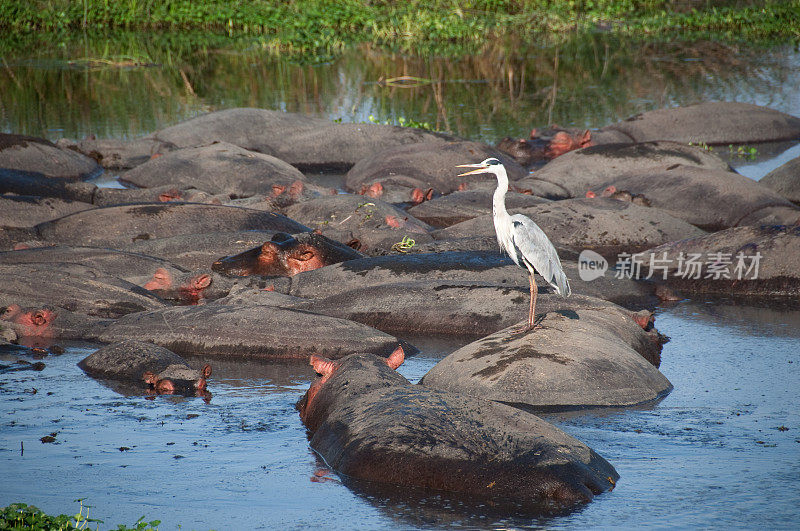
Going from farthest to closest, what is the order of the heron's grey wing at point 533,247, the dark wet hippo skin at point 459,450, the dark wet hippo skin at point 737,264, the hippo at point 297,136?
1. the hippo at point 297,136
2. the dark wet hippo skin at point 737,264
3. the heron's grey wing at point 533,247
4. the dark wet hippo skin at point 459,450

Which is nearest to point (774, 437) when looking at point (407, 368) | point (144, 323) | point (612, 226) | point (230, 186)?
point (407, 368)

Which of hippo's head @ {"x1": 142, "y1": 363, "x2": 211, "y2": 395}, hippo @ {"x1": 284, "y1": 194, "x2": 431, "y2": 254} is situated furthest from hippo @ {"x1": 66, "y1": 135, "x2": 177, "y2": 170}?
hippo's head @ {"x1": 142, "y1": 363, "x2": 211, "y2": 395}

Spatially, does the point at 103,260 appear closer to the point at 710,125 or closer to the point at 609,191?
the point at 609,191

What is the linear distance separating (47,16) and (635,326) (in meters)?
34.5

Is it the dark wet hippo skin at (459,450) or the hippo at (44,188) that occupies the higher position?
the dark wet hippo skin at (459,450)

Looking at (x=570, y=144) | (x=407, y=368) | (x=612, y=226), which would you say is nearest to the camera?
(x=407, y=368)

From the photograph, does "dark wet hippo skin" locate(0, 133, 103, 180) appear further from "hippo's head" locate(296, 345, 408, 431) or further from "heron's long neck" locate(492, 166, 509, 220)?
"hippo's head" locate(296, 345, 408, 431)

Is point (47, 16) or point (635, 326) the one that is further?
point (47, 16)

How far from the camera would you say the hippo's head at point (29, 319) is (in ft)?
31.0

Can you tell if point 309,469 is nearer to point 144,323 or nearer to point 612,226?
point 144,323

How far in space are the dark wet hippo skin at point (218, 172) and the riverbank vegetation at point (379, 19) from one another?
19.4 metres

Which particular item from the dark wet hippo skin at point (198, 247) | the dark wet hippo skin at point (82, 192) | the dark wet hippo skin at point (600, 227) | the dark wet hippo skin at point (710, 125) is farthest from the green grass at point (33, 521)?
the dark wet hippo skin at point (710, 125)

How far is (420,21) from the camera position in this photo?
36.3 meters

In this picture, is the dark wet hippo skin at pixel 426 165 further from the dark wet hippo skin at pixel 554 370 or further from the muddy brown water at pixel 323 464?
the dark wet hippo skin at pixel 554 370
